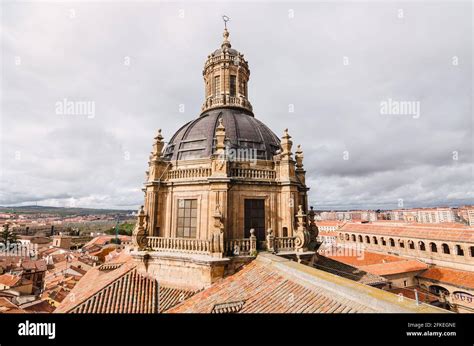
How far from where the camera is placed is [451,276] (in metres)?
38.5

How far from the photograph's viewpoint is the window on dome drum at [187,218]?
52.9 feet

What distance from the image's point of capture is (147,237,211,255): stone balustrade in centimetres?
1429

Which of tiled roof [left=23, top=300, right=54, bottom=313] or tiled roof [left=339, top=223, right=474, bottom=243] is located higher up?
tiled roof [left=339, top=223, right=474, bottom=243]

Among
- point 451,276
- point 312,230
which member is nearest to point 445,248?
point 451,276

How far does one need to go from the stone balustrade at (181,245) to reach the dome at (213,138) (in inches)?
223

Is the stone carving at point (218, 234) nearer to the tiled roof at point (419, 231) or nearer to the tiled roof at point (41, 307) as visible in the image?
the tiled roof at point (41, 307)

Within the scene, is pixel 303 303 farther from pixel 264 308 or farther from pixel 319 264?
pixel 319 264

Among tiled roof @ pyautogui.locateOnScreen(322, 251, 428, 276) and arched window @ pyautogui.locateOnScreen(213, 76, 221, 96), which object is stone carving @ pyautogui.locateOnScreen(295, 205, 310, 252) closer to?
arched window @ pyautogui.locateOnScreen(213, 76, 221, 96)

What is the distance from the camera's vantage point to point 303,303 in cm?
876

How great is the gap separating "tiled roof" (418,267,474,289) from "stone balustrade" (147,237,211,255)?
3957cm

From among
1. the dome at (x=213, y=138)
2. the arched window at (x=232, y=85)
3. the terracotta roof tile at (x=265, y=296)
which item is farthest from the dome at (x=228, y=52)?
the terracotta roof tile at (x=265, y=296)

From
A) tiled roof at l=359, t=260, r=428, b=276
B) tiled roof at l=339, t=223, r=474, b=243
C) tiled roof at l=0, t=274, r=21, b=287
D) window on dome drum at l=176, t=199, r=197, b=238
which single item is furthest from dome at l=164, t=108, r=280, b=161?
tiled roof at l=339, t=223, r=474, b=243
